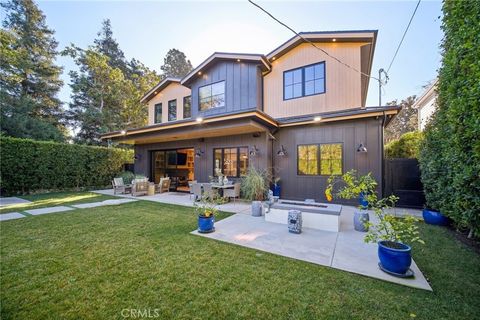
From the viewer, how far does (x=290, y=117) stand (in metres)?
8.59

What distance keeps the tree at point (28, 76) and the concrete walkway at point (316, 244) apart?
1907 cm

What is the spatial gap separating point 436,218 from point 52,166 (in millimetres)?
15375

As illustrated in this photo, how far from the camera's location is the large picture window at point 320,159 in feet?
23.8

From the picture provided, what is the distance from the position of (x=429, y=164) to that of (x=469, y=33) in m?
3.40

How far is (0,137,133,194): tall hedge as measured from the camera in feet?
28.5

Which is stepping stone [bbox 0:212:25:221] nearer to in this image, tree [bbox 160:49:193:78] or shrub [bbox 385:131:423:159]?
shrub [bbox 385:131:423:159]

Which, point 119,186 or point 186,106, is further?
point 186,106

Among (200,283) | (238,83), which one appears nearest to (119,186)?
(238,83)

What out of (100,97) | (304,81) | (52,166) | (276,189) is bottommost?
(276,189)

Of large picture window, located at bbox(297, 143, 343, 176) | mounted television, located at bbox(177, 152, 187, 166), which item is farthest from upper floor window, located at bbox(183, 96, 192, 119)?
large picture window, located at bbox(297, 143, 343, 176)

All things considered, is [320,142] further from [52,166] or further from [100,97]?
[100,97]

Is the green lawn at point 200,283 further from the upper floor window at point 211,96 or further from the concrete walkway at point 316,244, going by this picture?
the upper floor window at point 211,96

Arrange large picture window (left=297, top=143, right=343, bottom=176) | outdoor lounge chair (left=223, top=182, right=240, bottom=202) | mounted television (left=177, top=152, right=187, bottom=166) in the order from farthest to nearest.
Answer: mounted television (left=177, top=152, right=187, bottom=166) → outdoor lounge chair (left=223, top=182, right=240, bottom=202) → large picture window (left=297, top=143, right=343, bottom=176)

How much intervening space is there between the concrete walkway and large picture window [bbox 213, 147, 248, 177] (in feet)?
12.6
